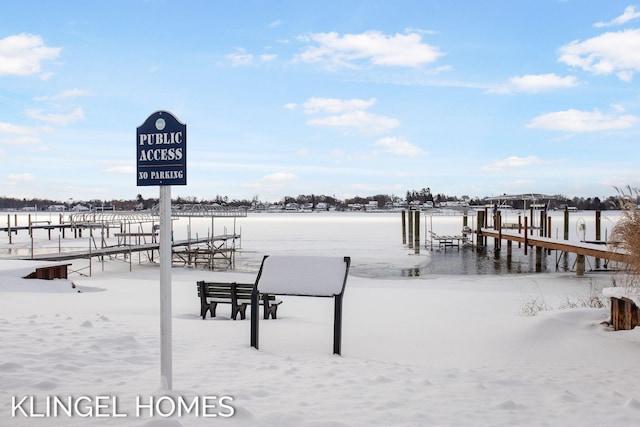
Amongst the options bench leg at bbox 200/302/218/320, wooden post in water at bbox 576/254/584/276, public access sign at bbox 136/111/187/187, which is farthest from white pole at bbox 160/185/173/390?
wooden post in water at bbox 576/254/584/276

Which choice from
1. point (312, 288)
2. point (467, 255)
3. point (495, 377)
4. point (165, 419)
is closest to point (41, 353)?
point (165, 419)

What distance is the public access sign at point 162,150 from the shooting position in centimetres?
473

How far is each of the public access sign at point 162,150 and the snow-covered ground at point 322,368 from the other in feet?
6.46

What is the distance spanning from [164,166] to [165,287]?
3.81ft

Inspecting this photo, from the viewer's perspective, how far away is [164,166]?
188 inches

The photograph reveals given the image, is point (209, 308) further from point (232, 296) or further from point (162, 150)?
point (162, 150)

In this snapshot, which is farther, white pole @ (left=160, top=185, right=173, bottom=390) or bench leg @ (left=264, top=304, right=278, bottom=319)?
bench leg @ (left=264, top=304, right=278, bottom=319)

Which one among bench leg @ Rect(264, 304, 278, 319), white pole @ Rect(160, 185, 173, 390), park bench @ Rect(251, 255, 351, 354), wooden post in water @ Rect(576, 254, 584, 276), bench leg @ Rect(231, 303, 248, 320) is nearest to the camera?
white pole @ Rect(160, 185, 173, 390)

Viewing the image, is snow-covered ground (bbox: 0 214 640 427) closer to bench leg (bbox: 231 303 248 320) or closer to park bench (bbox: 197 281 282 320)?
park bench (bbox: 197 281 282 320)

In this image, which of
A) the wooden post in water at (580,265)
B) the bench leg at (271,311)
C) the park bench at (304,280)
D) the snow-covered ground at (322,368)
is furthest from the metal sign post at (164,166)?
the wooden post in water at (580,265)

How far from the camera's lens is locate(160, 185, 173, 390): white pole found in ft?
15.4

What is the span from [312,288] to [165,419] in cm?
350

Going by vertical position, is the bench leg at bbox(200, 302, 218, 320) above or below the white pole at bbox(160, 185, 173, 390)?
below

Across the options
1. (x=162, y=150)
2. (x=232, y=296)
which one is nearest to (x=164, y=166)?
(x=162, y=150)
